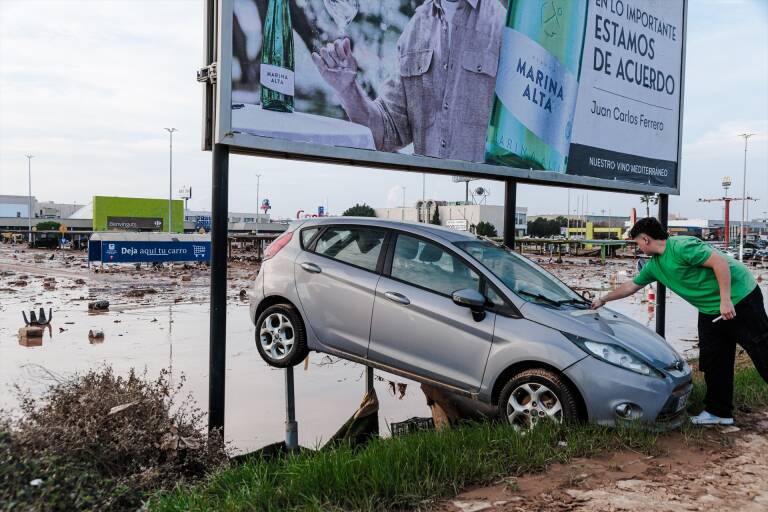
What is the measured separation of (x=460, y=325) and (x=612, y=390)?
1.22 metres

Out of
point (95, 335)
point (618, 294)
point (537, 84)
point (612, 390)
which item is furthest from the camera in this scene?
point (95, 335)

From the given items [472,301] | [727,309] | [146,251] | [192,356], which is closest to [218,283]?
[472,301]

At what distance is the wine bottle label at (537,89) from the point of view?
7531mm

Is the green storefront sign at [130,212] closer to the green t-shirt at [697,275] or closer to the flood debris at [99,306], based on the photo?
the flood debris at [99,306]

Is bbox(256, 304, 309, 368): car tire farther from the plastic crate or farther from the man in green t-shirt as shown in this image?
the man in green t-shirt

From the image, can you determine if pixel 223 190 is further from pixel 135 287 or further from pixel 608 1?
pixel 135 287

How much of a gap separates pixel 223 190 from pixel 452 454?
280 cm

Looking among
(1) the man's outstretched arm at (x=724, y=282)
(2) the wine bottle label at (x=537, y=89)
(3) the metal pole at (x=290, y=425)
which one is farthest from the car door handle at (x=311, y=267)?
(1) the man's outstretched arm at (x=724, y=282)

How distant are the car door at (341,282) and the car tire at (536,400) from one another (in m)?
1.31

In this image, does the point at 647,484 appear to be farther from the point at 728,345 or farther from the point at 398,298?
the point at 398,298

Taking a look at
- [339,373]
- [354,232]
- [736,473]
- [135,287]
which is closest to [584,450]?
[736,473]

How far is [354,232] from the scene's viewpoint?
5.99 m

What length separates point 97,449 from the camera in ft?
13.7

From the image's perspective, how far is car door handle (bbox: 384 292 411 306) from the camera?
211 inches
